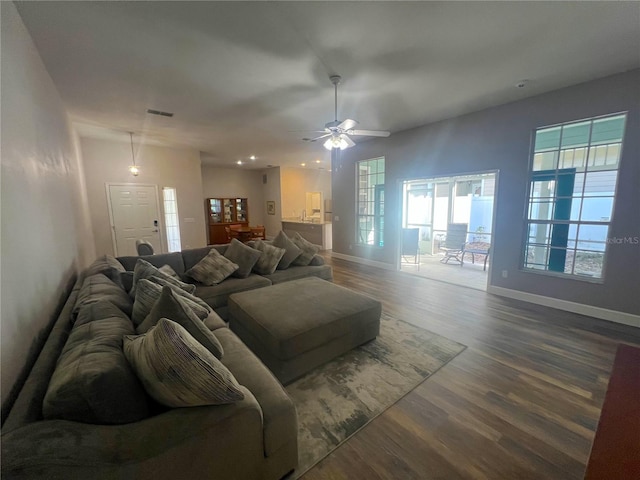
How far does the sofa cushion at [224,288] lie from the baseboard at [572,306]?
360 centimetres

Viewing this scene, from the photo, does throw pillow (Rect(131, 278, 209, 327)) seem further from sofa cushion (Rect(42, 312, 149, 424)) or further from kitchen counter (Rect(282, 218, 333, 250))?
kitchen counter (Rect(282, 218, 333, 250))

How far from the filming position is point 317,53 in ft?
8.13

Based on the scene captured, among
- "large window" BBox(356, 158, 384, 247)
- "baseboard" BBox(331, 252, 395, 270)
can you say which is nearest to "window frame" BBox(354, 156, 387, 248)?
"large window" BBox(356, 158, 384, 247)

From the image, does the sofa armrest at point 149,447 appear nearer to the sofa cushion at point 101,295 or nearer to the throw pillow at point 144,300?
the throw pillow at point 144,300

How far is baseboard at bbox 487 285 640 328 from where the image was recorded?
299 centimetres

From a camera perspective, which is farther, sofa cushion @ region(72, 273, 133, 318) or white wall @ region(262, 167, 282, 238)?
white wall @ region(262, 167, 282, 238)

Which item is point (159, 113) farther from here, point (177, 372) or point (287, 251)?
point (177, 372)

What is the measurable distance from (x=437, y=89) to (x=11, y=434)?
4.29m

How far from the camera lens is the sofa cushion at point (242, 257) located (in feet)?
11.8

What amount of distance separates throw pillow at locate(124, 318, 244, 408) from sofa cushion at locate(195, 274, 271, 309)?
2003mm

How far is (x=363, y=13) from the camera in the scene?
6.50 feet

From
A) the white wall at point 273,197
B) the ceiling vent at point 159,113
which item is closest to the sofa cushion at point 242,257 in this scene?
the ceiling vent at point 159,113

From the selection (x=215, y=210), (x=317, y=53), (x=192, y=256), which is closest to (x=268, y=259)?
(x=192, y=256)

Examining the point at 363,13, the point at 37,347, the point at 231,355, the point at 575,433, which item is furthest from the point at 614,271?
the point at 37,347
